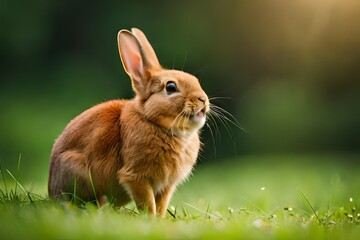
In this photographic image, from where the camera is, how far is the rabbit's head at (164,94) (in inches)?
147

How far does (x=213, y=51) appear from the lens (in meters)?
10.1

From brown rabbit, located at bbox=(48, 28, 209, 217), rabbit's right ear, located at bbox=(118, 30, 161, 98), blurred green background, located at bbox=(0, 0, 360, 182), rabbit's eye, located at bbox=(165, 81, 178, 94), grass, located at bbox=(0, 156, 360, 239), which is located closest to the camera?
grass, located at bbox=(0, 156, 360, 239)

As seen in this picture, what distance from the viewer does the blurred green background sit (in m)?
9.38

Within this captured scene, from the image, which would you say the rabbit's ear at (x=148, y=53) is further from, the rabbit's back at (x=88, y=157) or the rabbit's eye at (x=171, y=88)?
the rabbit's back at (x=88, y=157)

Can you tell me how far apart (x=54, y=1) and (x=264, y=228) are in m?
8.00

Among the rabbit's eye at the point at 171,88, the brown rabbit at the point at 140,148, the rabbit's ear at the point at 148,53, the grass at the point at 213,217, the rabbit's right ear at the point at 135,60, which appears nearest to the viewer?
the grass at the point at 213,217

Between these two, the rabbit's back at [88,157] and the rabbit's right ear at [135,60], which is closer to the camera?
the rabbit's back at [88,157]

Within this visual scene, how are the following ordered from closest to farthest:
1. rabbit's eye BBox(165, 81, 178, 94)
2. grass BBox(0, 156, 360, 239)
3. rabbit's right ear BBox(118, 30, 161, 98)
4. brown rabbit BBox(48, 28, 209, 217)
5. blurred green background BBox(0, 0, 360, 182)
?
grass BBox(0, 156, 360, 239), brown rabbit BBox(48, 28, 209, 217), rabbit's eye BBox(165, 81, 178, 94), rabbit's right ear BBox(118, 30, 161, 98), blurred green background BBox(0, 0, 360, 182)

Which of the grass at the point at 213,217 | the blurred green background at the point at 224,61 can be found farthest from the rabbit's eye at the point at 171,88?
the blurred green background at the point at 224,61

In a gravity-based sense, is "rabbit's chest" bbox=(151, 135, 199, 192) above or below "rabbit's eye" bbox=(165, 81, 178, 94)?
below

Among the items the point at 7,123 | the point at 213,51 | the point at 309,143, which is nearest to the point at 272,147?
the point at 309,143

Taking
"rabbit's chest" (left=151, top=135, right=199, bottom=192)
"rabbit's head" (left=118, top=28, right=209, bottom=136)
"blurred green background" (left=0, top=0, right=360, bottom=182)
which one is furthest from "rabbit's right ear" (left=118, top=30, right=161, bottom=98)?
"blurred green background" (left=0, top=0, right=360, bottom=182)

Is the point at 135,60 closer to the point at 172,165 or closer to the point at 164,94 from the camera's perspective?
the point at 164,94

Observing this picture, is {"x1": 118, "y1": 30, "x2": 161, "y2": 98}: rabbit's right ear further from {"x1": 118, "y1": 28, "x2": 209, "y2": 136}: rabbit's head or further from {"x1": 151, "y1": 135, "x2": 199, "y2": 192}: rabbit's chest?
{"x1": 151, "y1": 135, "x2": 199, "y2": 192}: rabbit's chest
